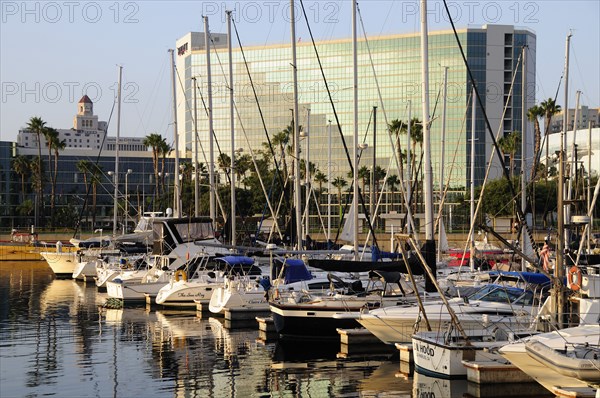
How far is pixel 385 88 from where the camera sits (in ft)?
507

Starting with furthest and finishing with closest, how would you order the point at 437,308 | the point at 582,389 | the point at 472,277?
the point at 472,277 → the point at 437,308 → the point at 582,389

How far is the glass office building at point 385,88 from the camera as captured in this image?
150 metres

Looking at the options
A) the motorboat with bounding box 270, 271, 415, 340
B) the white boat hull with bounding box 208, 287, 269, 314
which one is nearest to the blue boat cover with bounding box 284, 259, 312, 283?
the white boat hull with bounding box 208, 287, 269, 314

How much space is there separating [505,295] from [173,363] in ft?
36.9

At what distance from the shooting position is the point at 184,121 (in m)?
191

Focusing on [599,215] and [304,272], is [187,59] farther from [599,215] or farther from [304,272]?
[304,272]

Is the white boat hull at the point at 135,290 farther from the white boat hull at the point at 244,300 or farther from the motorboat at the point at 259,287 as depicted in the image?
the white boat hull at the point at 244,300

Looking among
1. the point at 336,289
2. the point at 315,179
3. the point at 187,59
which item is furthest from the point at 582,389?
the point at 187,59

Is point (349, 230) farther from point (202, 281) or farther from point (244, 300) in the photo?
point (244, 300)

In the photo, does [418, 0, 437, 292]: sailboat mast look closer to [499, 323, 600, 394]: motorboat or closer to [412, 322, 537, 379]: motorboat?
[412, 322, 537, 379]: motorboat

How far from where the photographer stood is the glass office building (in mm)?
150188

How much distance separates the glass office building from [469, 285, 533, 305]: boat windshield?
108077 millimetres

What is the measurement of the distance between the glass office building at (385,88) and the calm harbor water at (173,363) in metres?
101

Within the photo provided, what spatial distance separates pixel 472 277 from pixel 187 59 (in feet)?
485
